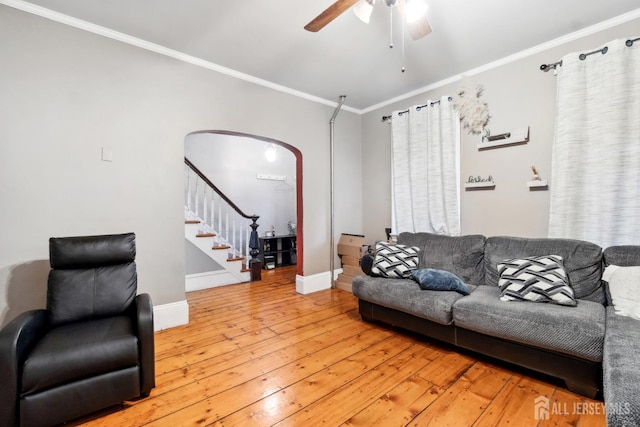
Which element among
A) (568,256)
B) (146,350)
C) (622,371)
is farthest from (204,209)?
(622,371)

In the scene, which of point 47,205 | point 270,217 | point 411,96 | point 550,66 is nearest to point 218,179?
point 270,217

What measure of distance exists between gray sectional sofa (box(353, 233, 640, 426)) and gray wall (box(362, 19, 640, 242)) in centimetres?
43

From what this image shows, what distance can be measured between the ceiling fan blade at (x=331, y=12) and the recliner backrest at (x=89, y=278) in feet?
7.07

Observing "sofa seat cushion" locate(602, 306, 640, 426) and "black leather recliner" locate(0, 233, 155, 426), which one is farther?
"black leather recliner" locate(0, 233, 155, 426)

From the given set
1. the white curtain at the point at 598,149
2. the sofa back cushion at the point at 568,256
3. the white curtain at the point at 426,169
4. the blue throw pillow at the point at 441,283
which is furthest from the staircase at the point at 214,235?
the white curtain at the point at 598,149

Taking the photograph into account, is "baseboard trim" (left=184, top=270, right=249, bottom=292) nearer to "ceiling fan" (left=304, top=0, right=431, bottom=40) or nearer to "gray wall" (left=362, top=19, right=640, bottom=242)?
"gray wall" (left=362, top=19, right=640, bottom=242)

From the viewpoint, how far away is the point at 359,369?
2.13 m

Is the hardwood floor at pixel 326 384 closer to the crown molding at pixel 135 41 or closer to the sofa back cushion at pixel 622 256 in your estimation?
the sofa back cushion at pixel 622 256

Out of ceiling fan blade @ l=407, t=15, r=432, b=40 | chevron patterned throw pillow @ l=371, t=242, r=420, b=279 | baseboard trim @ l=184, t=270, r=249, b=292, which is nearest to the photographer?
ceiling fan blade @ l=407, t=15, r=432, b=40

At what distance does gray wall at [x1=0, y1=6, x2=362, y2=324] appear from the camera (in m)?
2.24

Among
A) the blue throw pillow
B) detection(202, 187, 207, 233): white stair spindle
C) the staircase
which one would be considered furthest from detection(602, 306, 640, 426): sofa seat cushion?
detection(202, 187, 207, 233): white stair spindle

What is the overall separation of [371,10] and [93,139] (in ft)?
8.39

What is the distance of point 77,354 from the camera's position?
1557mm

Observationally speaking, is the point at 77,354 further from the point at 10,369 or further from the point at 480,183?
the point at 480,183
